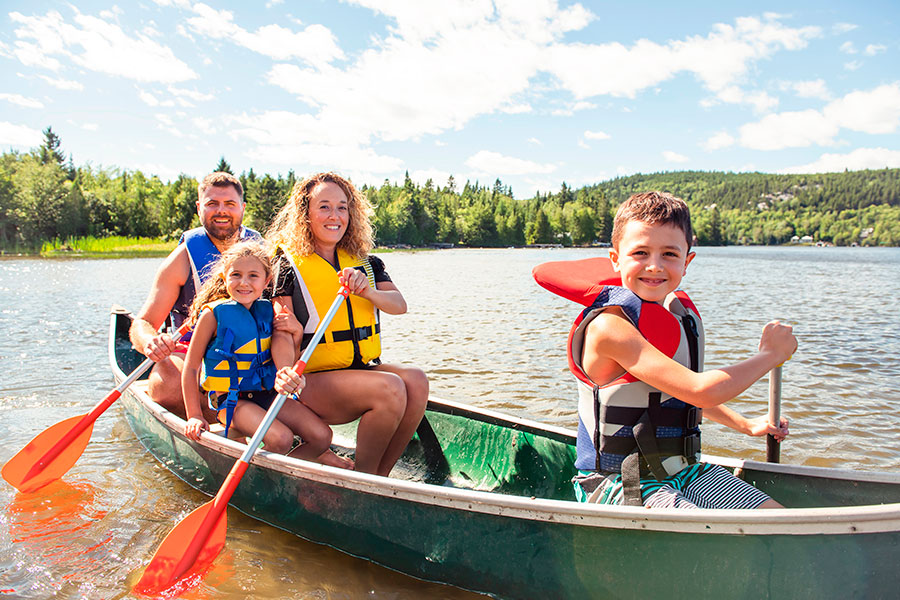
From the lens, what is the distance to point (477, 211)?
99875 mm

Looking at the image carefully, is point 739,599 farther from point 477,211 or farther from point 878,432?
point 477,211

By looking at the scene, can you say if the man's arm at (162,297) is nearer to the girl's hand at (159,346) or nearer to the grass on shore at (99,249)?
the girl's hand at (159,346)

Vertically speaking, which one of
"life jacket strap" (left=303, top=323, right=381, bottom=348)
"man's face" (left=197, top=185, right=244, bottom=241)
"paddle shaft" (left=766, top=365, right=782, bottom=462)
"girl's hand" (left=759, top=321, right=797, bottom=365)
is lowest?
"paddle shaft" (left=766, top=365, right=782, bottom=462)

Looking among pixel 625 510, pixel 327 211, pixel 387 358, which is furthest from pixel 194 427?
pixel 387 358

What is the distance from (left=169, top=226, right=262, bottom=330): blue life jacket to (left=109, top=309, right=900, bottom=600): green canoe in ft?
2.49

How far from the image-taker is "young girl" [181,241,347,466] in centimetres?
326

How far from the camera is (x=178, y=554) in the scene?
281 centimetres

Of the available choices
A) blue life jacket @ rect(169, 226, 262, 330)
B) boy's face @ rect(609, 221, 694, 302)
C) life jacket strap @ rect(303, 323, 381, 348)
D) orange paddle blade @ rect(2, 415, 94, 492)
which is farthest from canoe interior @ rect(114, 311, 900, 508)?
orange paddle blade @ rect(2, 415, 94, 492)

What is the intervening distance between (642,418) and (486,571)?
91 cm

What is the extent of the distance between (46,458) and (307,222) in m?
2.36

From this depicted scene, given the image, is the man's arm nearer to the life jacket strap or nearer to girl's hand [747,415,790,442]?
the life jacket strap

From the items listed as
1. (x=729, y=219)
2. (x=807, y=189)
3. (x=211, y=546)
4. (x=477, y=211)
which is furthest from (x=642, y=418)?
(x=807, y=189)

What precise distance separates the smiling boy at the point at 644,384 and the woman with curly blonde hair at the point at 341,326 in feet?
4.13

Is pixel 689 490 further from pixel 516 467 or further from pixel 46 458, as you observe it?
pixel 46 458
